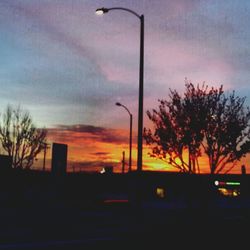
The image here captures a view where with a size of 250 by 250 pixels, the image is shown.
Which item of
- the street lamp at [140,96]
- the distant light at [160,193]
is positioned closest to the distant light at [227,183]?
the distant light at [160,193]

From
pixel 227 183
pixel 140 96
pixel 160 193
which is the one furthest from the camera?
pixel 160 193

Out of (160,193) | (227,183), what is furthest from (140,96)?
(160,193)

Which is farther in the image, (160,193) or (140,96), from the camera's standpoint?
(160,193)

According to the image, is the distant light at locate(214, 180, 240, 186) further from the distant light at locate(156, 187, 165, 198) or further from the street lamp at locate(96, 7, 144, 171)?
the street lamp at locate(96, 7, 144, 171)

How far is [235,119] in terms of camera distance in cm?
3900

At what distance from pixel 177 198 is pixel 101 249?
50.3 meters

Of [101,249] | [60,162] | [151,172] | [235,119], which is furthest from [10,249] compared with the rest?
[151,172]

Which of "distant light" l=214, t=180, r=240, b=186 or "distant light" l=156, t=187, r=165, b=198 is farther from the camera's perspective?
"distant light" l=156, t=187, r=165, b=198

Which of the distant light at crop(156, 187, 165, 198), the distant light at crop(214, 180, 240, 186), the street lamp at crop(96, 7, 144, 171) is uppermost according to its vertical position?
the street lamp at crop(96, 7, 144, 171)

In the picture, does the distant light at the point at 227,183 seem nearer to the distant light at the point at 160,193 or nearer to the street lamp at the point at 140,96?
the distant light at the point at 160,193

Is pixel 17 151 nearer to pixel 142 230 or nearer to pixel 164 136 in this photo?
pixel 164 136

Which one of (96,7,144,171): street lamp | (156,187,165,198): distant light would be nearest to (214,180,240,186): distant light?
(156,187,165,198): distant light

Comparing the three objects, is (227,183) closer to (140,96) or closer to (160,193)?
(160,193)

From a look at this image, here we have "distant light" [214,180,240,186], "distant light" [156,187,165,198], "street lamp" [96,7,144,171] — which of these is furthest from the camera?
"distant light" [156,187,165,198]
